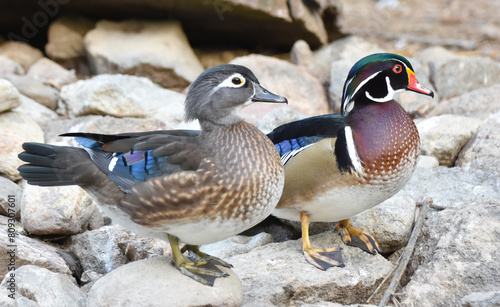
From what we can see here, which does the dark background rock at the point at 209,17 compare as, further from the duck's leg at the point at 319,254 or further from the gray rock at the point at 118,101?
the duck's leg at the point at 319,254

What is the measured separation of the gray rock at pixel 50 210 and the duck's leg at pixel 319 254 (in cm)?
139

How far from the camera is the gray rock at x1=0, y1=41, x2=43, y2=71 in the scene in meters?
6.61

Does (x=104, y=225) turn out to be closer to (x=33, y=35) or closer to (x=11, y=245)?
(x=11, y=245)

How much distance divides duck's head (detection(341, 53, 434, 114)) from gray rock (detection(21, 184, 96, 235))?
1.80 metres

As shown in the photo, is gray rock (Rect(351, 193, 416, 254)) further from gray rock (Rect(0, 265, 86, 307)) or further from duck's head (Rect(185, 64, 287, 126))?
gray rock (Rect(0, 265, 86, 307))

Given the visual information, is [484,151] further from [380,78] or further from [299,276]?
[299,276]

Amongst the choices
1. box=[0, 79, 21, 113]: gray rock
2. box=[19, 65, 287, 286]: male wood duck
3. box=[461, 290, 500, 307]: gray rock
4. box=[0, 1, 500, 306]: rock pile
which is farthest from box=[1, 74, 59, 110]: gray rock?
box=[461, 290, 500, 307]: gray rock

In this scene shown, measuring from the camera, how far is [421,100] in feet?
21.2

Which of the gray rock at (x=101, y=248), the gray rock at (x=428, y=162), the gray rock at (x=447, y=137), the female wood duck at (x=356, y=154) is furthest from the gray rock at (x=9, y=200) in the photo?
the gray rock at (x=447, y=137)

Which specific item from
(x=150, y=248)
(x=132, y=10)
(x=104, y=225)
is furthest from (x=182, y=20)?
(x=150, y=248)

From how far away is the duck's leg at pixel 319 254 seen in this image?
348cm

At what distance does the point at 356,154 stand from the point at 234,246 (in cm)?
104

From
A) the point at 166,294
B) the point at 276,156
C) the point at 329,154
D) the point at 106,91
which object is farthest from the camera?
the point at 106,91

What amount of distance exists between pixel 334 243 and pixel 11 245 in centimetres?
186
